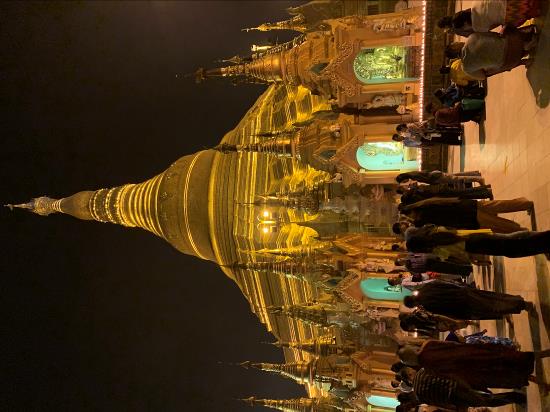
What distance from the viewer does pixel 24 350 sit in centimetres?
2583

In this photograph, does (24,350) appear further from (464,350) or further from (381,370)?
(464,350)

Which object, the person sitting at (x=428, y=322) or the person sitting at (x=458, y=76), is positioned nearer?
the person sitting at (x=428, y=322)

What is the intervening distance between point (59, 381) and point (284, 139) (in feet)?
53.0

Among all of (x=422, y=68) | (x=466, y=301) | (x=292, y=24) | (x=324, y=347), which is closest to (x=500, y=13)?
(x=466, y=301)

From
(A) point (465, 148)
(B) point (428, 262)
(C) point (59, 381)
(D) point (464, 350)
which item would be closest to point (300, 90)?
(A) point (465, 148)

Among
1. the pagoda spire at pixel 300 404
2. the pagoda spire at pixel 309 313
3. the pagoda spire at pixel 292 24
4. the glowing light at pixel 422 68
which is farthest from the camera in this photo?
the pagoda spire at pixel 292 24

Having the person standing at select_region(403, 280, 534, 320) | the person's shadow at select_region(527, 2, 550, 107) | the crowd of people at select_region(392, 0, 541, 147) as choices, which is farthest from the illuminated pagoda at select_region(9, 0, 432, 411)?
the person standing at select_region(403, 280, 534, 320)

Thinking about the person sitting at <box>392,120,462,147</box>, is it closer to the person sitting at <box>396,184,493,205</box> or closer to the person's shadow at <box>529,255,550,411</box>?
the person sitting at <box>396,184,493,205</box>

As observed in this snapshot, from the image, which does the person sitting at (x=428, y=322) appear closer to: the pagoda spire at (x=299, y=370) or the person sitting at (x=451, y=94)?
the person sitting at (x=451, y=94)

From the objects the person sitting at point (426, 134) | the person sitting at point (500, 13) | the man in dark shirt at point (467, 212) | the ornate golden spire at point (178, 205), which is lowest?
the man in dark shirt at point (467, 212)

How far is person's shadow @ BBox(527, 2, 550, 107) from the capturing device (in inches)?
288

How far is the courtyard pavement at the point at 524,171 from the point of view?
706cm

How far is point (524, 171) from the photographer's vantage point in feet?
26.1

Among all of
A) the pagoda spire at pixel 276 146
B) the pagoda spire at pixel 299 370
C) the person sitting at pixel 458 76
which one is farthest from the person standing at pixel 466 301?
the pagoda spire at pixel 276 146
